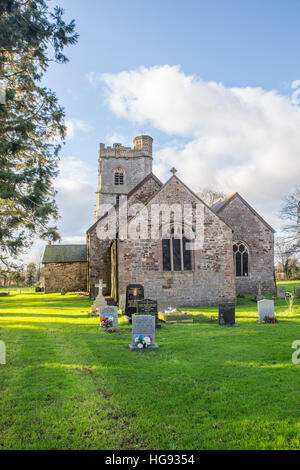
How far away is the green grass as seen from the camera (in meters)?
4.23

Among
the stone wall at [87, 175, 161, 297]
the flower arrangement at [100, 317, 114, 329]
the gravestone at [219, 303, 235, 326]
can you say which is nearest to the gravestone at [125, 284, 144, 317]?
the flower arrangement at [100, 317, 114, 329]

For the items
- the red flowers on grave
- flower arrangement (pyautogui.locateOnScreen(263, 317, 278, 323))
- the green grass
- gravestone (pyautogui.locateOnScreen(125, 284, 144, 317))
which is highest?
gravestone (pyautogui.locateOnScreen(125, 284, 144, 317))

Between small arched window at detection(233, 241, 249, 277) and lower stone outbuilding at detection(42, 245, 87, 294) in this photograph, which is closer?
small arched window at detection(233, 241, 249, 277)

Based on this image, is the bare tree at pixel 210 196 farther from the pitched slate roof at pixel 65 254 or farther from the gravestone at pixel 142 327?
the gravestone at pixel 142 327

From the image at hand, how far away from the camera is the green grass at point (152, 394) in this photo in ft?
13.9

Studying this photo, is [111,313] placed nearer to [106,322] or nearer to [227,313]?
[106,322]

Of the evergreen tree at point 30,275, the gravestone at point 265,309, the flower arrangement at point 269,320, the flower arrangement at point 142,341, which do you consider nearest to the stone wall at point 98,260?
the gravestone at point 265,309

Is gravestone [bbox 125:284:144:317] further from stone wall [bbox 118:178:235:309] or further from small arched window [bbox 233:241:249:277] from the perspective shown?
small arched window [bbox 233:241:249:277]

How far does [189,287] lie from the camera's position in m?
18.2

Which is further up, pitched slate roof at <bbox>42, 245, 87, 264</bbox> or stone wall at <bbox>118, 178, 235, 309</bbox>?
pitched slate roof at <bbox>42, 245, 87, 264</bbox>

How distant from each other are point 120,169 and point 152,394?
37.4m

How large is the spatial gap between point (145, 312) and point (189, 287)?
5.95 metres
